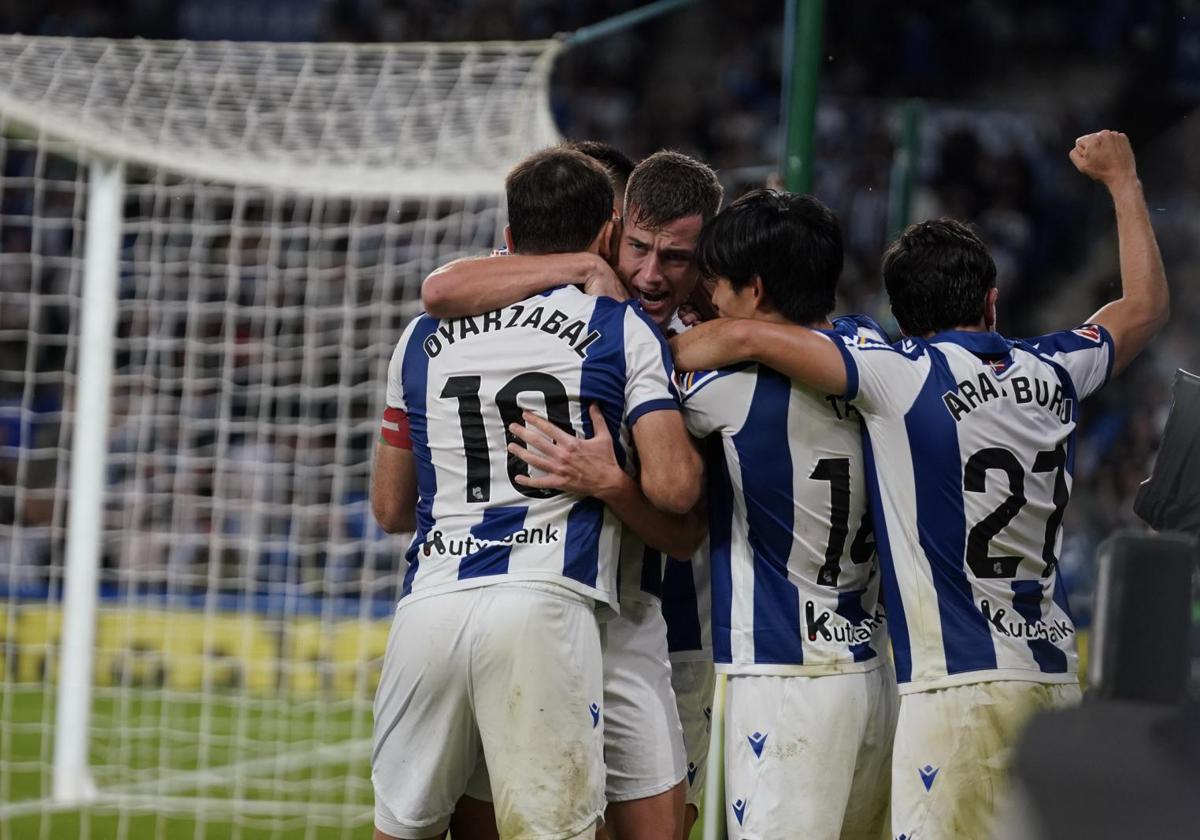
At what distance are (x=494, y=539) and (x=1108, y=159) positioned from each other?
5.51 ft

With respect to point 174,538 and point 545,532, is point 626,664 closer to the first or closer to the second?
point 545,532

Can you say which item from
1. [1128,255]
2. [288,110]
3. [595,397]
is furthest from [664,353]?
[288,110]

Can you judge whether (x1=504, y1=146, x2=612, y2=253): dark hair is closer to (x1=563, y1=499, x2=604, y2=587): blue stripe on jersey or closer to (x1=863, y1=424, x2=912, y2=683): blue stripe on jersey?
(x1=563, y1=499, x2=604, y2=587): blue stripe on jersey

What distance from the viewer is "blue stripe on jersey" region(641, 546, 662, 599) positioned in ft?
10.9

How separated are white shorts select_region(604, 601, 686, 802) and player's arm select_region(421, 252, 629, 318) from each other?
2.52 feet

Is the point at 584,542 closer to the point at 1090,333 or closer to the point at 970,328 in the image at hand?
the point at 970,328

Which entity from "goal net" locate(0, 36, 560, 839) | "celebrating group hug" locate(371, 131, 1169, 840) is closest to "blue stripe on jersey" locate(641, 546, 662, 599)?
"celebrating group hug" locate(371, 131, 1169, 840)

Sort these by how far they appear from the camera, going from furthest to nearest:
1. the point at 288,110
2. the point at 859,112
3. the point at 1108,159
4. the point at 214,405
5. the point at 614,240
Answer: the point at 859,112
the point at 214,405
the point at 288,110
the point at 614,240
the point at 1108,159

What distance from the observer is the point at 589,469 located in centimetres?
297

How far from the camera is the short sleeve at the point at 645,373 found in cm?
302

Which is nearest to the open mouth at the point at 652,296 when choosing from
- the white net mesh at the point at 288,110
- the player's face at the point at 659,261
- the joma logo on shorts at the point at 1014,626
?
the player's face at the point at 659,261

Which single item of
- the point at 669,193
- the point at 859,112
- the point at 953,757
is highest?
the point at 859,112

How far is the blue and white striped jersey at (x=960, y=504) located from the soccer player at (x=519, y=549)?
16.7 inches

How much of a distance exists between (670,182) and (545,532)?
0.94m
